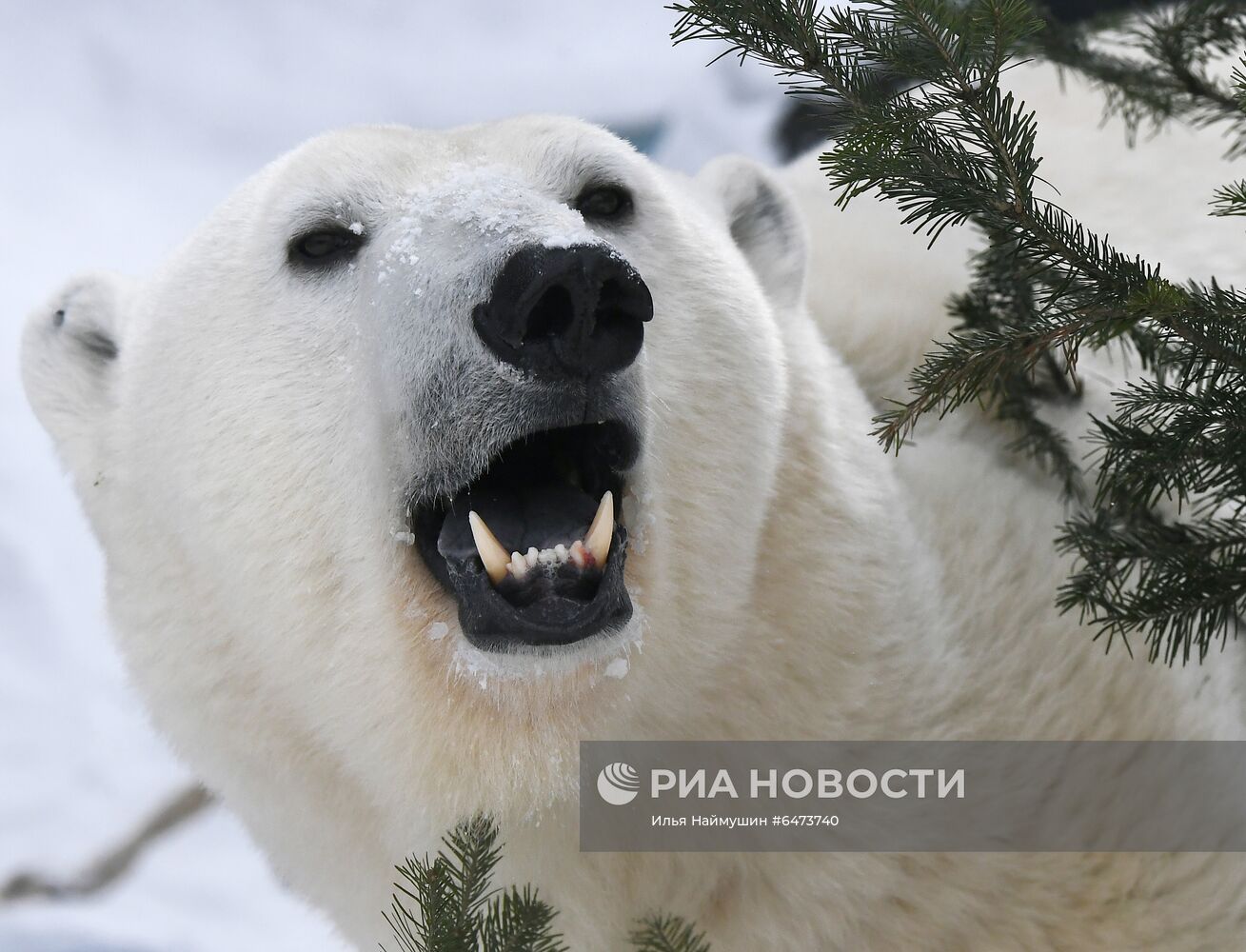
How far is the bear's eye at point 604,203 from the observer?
1895mm

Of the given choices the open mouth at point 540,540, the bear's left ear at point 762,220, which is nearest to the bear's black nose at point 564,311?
the open mouth at point 540,540

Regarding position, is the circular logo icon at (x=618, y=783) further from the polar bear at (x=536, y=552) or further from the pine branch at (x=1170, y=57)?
the pine branch at (x=1170, y=57)

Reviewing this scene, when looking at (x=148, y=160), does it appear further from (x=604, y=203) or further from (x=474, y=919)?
(x=474, y=919)

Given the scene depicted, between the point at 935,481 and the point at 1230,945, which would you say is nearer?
the point at 1230,945

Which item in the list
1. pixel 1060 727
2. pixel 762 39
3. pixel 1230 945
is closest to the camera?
pixel 762 39

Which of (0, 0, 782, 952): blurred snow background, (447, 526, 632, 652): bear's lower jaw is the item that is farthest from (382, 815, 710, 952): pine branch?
(0, 0, 782, 952): blurred snow background

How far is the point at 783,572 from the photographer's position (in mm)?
1906

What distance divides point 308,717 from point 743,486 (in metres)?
0.75

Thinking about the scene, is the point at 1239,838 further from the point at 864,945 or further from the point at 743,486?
the point at 743,486

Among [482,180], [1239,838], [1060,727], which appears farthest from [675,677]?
[1239,838]

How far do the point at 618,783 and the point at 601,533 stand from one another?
54 centimetres

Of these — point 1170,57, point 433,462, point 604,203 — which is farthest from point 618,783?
point 1170,57

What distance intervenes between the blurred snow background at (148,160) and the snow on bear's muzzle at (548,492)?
7.61ft

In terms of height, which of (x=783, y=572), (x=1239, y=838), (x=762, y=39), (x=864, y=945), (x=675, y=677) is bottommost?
(x=864, y=945)
